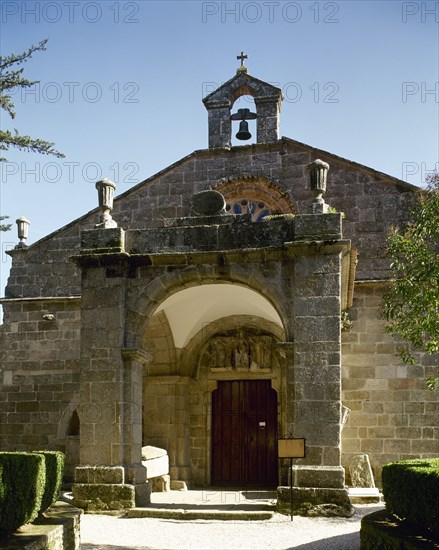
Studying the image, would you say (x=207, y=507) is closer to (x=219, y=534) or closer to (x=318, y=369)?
(x=219, y=534)

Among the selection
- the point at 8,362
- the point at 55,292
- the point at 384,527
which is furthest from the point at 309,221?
the point at 8,362

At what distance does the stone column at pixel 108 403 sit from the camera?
9.92m

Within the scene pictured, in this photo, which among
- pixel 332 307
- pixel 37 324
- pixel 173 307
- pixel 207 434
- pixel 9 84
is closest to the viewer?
pixel 9 84

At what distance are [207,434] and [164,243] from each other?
5.04 metres

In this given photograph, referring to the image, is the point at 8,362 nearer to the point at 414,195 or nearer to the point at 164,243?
the point at 164,243

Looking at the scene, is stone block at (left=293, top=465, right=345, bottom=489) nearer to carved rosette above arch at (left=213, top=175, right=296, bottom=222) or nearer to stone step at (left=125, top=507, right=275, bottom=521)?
stone step at (left=125, top=507, right=275, bottom=521)

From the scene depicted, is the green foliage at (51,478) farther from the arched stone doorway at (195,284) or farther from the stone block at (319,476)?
the stone block at (319,476)

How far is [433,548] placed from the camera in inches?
218

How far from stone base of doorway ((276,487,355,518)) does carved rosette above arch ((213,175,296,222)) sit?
657cm

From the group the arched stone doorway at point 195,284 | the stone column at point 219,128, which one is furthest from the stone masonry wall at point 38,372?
the arched stone doorway at point 195,284

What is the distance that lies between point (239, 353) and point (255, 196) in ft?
10.5

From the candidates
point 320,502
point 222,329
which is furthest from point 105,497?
point 222,329

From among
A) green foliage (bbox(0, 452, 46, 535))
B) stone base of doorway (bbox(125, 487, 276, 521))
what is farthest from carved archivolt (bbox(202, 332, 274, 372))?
green foliage (bbox(0, 452, 46, 535))

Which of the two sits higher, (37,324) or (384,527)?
(37,324)
